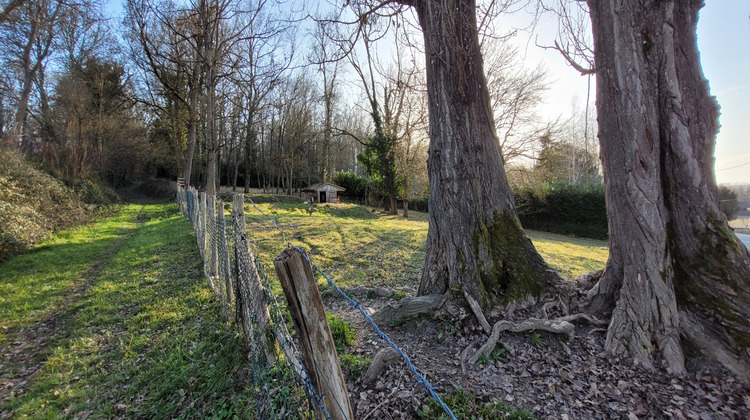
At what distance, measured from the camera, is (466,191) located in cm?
349

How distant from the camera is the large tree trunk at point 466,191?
3387 mm

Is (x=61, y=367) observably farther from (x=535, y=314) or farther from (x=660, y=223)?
(x=660, y=223)

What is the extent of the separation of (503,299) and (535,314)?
1.07 ft

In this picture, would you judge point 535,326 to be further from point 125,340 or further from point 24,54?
point 24,54

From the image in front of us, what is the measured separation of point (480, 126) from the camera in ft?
11.9

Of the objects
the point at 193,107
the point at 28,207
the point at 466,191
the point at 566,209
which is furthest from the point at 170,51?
the point at 566,209

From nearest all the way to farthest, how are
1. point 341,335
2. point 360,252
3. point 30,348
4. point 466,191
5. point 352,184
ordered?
point 341,335
point 466,191
point 30,348
point 360,252
point 352,184

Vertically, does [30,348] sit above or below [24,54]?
below

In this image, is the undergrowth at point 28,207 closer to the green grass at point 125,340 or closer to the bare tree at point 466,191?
the green grass at point 125,340

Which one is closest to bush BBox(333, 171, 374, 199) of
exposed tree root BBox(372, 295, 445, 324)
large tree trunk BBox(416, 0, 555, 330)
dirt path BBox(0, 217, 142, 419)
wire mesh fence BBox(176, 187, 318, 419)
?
dirt path BBox(0, 217, 142, 419)

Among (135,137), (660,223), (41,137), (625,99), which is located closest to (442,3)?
(625,99)

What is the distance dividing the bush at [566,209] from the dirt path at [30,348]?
22169 millimetres

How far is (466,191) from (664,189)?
70.6 inches

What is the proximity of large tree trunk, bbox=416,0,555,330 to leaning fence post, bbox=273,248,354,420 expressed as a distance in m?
2.25
